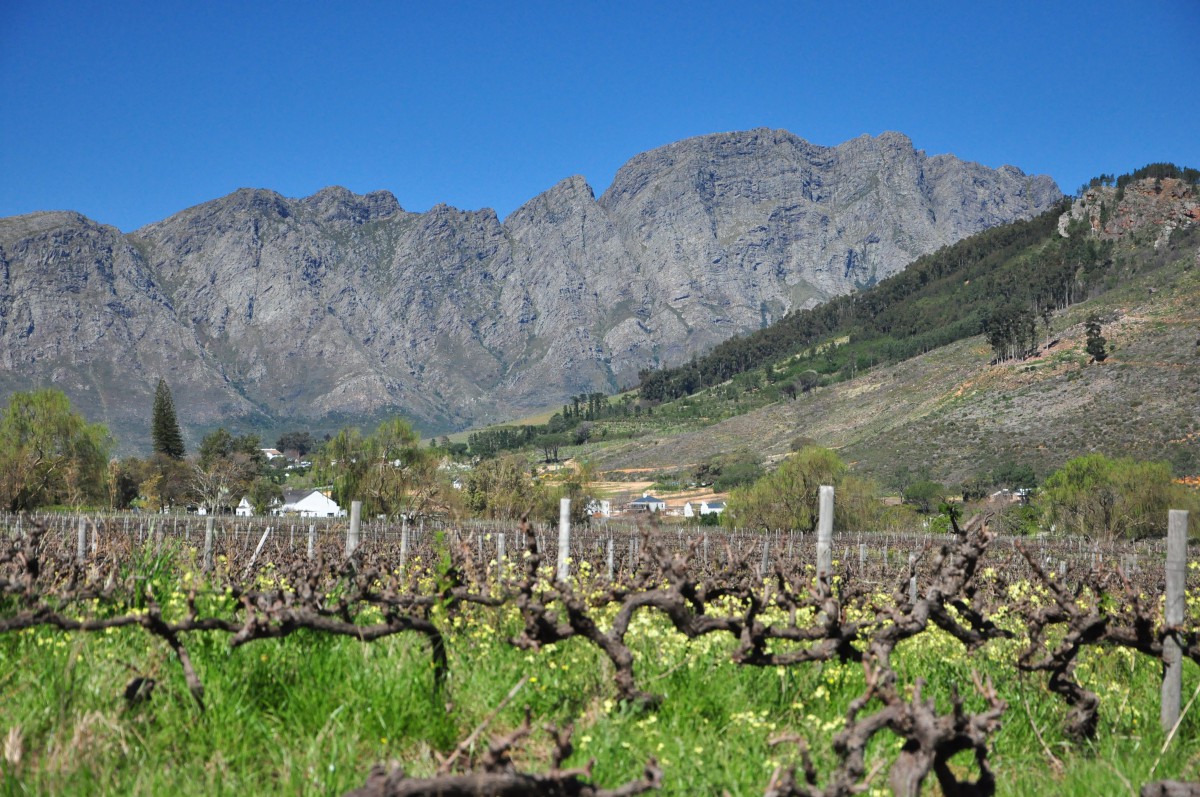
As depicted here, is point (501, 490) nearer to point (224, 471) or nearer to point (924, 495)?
point (224, 471)

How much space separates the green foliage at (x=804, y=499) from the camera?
57656 mm

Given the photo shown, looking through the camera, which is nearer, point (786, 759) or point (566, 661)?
point (786, 759)

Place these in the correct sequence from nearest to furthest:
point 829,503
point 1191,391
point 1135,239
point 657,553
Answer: point 657,553, point 829,503, point 1191,391, point 1135,239

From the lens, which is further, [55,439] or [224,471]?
[224,471]

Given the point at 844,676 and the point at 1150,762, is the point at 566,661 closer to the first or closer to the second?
the point at 844,676

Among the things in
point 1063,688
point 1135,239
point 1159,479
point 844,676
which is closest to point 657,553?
point 844,676

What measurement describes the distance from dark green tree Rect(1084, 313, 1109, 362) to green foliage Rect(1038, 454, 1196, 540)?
37.1 meters

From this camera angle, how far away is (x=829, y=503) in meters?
7.80

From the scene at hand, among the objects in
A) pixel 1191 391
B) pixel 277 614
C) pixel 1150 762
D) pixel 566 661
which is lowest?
pixel 1150 762

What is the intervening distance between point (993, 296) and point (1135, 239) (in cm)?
2479

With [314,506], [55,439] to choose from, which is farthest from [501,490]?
[314,506]

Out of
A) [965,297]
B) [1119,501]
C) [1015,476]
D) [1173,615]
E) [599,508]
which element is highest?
[965,297]

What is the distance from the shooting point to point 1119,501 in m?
50.8

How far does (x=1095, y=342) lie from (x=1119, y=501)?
44101 millimetres
